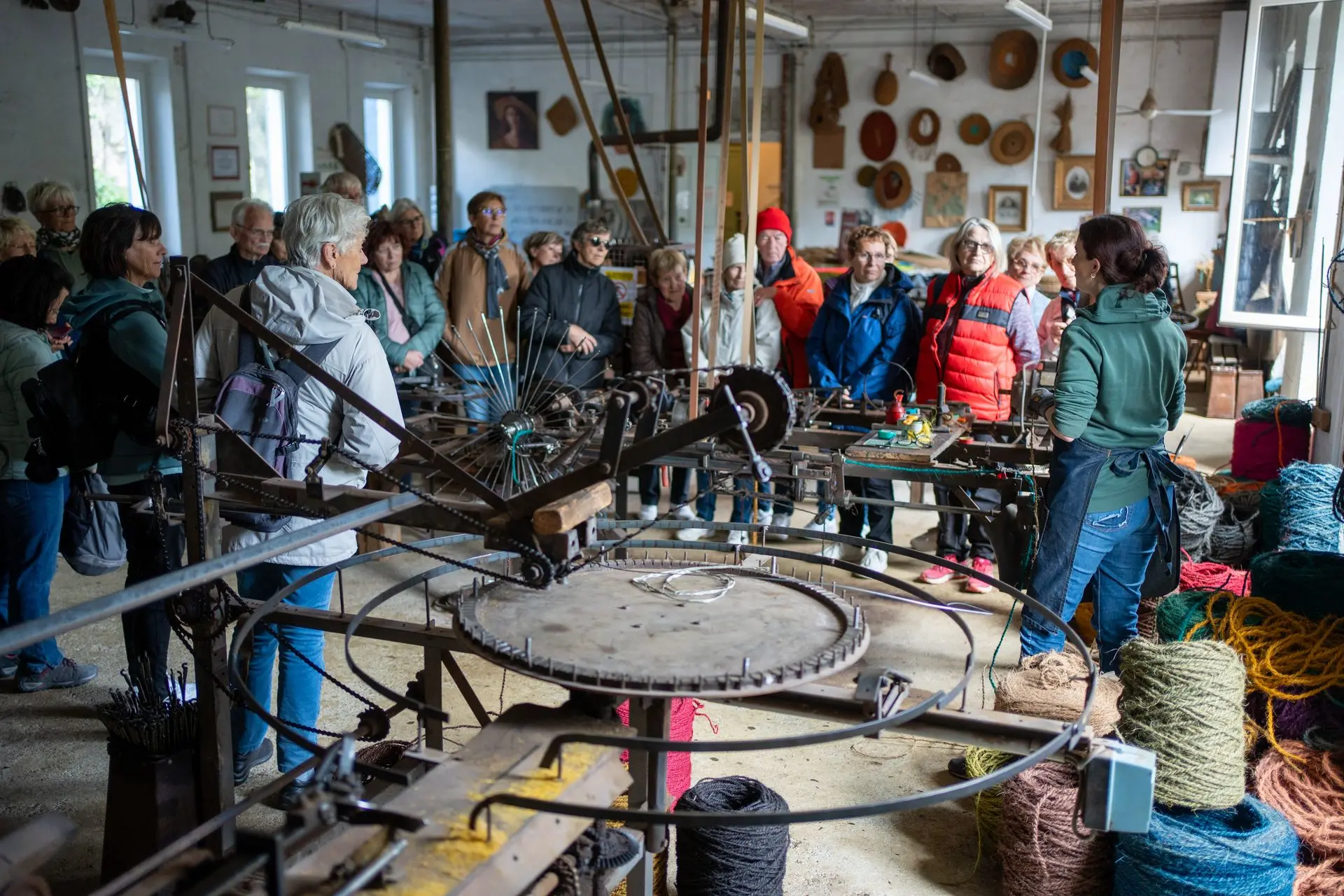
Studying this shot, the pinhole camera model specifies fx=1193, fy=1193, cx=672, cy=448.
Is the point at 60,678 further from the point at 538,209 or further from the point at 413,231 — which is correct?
the point at 538,209

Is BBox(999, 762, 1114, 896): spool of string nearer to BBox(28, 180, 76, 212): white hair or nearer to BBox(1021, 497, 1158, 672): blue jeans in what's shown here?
BBox(1021, 497, 1158, 672): blue jeans

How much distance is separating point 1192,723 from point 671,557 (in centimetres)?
257

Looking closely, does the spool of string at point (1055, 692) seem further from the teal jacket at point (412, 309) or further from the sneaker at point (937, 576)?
the teal jacket at point (412, 309)

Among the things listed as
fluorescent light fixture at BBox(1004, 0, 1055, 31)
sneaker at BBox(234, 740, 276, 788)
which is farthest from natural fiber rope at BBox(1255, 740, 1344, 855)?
fluorescent light fixture at BBox(1004, 0, 1055, 31)

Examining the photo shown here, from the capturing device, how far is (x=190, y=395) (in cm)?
252

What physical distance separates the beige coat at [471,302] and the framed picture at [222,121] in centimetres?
592

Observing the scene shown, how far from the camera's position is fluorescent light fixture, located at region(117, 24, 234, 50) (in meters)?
9.92

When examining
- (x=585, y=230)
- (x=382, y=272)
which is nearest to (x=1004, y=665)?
(x=585, y=230)

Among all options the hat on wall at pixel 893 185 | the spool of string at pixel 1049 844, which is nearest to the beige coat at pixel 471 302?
the spool of string at pixel 1049 844

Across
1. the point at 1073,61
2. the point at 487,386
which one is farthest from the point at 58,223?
the point at 1073,61

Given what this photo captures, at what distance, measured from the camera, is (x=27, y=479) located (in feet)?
12.1

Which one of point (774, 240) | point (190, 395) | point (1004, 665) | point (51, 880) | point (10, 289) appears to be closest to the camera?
point (190, 395)

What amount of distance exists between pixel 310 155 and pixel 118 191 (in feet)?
6.78

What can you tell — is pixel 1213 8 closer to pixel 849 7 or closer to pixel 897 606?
pixel 849 7
